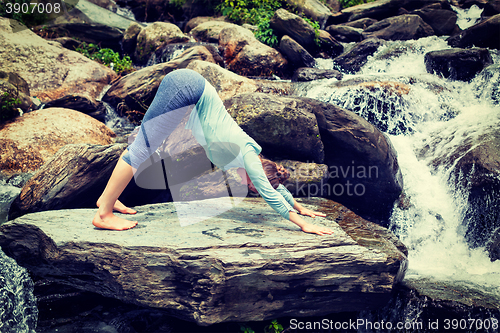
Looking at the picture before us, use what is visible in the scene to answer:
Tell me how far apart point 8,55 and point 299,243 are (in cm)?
901

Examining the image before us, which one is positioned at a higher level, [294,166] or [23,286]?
[294,166]

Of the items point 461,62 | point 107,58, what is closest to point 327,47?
point 461,62

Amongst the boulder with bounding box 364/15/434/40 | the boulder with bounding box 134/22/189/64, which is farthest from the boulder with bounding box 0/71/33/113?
the boulder with bounding box 364/15/434/40

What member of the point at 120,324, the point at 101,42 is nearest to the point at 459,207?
the point at 120,324

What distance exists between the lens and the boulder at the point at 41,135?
504cm

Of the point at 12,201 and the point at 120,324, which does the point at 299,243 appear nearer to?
the point at 120,324

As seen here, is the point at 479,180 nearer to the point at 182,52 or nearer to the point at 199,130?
the point at 199,130

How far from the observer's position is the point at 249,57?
9602 millimetres

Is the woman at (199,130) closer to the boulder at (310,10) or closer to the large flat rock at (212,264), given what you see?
the large flat rock at (212,264)

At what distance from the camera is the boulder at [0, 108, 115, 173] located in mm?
5043

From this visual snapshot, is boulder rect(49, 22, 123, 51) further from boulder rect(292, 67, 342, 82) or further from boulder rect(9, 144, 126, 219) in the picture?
boulder rect(9, 144, 126, 219)

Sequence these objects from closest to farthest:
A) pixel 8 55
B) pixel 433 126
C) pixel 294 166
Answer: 1. pixel 294 166
2. pixel 433 126
3. pixel 8 55

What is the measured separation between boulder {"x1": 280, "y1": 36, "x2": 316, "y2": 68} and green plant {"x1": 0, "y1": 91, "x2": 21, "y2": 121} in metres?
7.48

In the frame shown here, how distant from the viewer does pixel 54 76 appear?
26.3 ft
